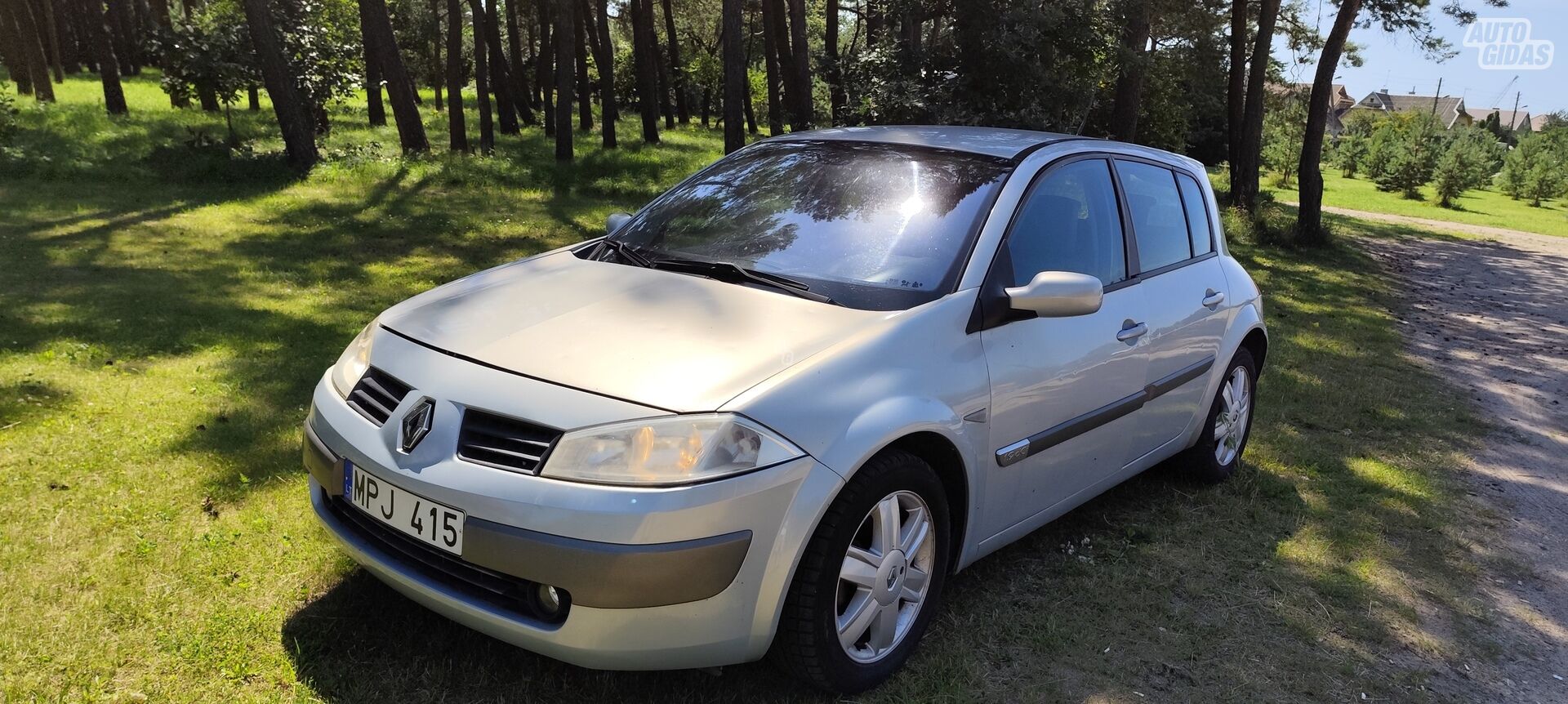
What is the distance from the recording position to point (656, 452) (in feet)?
7.89

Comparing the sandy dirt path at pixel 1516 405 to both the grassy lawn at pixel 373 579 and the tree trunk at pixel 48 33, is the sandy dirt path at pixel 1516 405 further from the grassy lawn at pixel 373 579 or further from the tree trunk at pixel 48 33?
the tree trunk at pixel 48 33

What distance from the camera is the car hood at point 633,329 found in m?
2.56

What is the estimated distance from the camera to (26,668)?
9.06ft

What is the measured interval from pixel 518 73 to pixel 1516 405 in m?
24.5

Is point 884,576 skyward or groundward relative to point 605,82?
groundward

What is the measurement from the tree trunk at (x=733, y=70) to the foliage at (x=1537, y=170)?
35.7 m

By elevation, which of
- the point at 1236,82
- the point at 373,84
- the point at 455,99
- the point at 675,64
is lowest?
the point at 455,99

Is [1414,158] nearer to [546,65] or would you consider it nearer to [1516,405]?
[546,65]

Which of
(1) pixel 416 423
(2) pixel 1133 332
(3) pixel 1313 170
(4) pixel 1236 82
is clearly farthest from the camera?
(4) pixel 1236 82

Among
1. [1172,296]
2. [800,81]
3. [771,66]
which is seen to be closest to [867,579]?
[1172,296]

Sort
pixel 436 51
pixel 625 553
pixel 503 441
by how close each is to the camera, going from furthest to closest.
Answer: pixel 436 51 < pixel 503 441 < pixel 625 553

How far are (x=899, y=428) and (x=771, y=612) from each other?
618 mm

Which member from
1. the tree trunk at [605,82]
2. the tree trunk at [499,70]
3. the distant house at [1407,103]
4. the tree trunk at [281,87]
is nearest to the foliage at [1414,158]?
the tree trunk at [605,82]

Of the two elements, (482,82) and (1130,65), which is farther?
(482,82)
